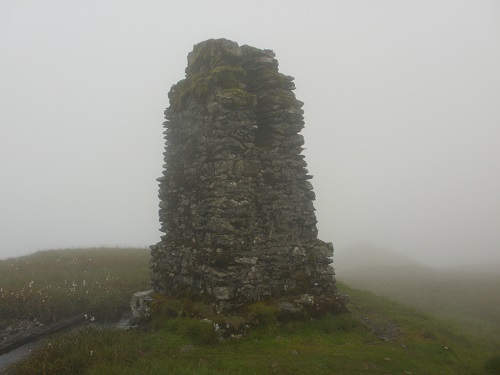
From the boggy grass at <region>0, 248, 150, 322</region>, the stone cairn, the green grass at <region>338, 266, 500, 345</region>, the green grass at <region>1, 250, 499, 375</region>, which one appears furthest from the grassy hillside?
the boggy grass at <region>0, 248, 150, 322</region>

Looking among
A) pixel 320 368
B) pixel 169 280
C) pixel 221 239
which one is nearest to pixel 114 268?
pixel 169 280

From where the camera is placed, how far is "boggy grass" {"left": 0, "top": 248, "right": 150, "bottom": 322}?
14.1 meters

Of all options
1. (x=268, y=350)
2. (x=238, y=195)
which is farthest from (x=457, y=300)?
(x=238, y=195)

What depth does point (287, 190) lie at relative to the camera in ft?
42.8

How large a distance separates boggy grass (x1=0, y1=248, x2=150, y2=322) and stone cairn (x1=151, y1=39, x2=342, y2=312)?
3.12m

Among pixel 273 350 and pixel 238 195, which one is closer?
pixel 273 350

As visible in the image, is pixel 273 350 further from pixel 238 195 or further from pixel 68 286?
pixel 68 286

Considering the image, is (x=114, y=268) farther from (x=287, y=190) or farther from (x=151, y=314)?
(x=287, y=190)

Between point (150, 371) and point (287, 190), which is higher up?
point (287, 190)

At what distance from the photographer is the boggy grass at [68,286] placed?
1413cm

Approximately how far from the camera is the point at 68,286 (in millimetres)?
16531

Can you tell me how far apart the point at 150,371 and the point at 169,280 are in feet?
18.6

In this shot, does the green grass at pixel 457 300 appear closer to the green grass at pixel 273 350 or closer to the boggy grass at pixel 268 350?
the green grass at pixel 273 350

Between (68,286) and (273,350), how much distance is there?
11.3 metres
